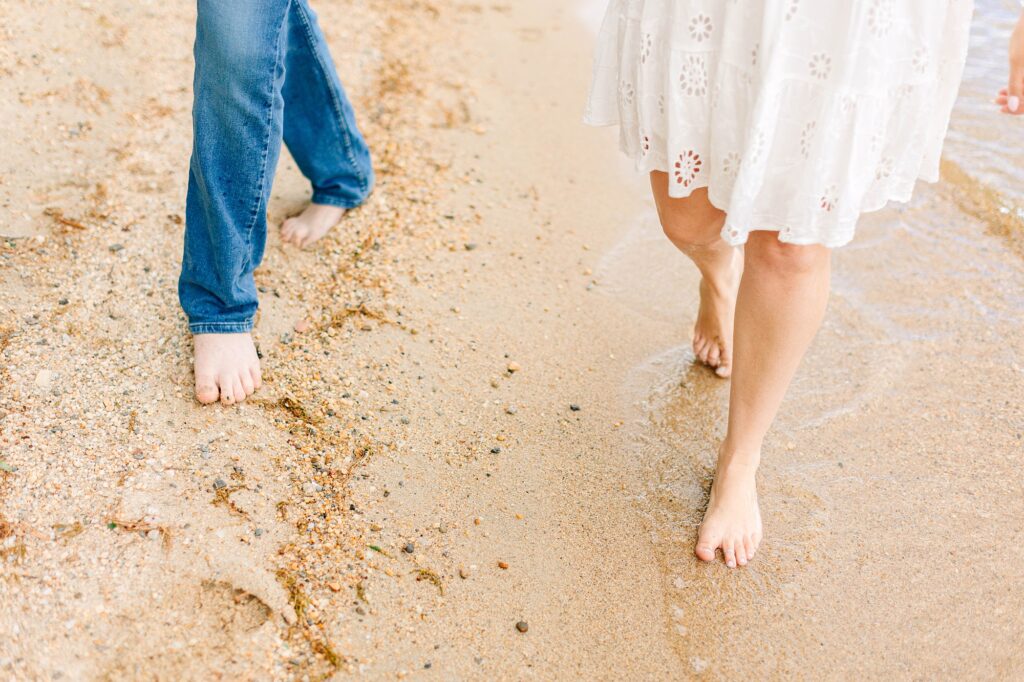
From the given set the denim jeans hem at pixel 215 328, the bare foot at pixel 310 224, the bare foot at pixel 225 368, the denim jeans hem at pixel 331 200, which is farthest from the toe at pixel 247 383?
the denim jeans hem at pixel 331 200

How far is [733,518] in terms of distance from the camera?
1.85m

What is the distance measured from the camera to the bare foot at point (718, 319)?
2235 mm

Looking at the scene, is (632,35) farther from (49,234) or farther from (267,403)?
(49,234)

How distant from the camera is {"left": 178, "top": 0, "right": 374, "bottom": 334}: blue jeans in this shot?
185cm

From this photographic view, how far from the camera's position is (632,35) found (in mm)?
1638

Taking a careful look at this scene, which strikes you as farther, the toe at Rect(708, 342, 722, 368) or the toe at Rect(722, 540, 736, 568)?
the toe at Rect(708, 342, 722, 368)

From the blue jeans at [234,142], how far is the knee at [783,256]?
1152 millimetres

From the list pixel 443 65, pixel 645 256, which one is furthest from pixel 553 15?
pixel 645 256

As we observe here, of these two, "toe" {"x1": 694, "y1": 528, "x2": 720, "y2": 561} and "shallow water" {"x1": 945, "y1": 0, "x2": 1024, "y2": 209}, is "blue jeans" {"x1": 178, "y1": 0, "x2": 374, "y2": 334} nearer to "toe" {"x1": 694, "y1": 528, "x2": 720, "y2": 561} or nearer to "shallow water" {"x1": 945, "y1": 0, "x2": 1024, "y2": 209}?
"toe" {"x1": 694, "y1": 528, "x2": 720, "y2": 561}

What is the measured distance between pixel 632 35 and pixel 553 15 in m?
2.93

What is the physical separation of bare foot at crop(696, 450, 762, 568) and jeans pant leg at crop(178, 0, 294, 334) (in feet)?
4.02

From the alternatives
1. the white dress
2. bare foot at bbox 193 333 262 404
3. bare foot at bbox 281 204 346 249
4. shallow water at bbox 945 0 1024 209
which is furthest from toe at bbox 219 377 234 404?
shallow water at bbox 945 0 1024 209

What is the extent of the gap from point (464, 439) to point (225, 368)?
1.99ft

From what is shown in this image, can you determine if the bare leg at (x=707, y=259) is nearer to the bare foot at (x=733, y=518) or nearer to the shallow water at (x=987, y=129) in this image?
the bare foot at (x=733, y=518)
